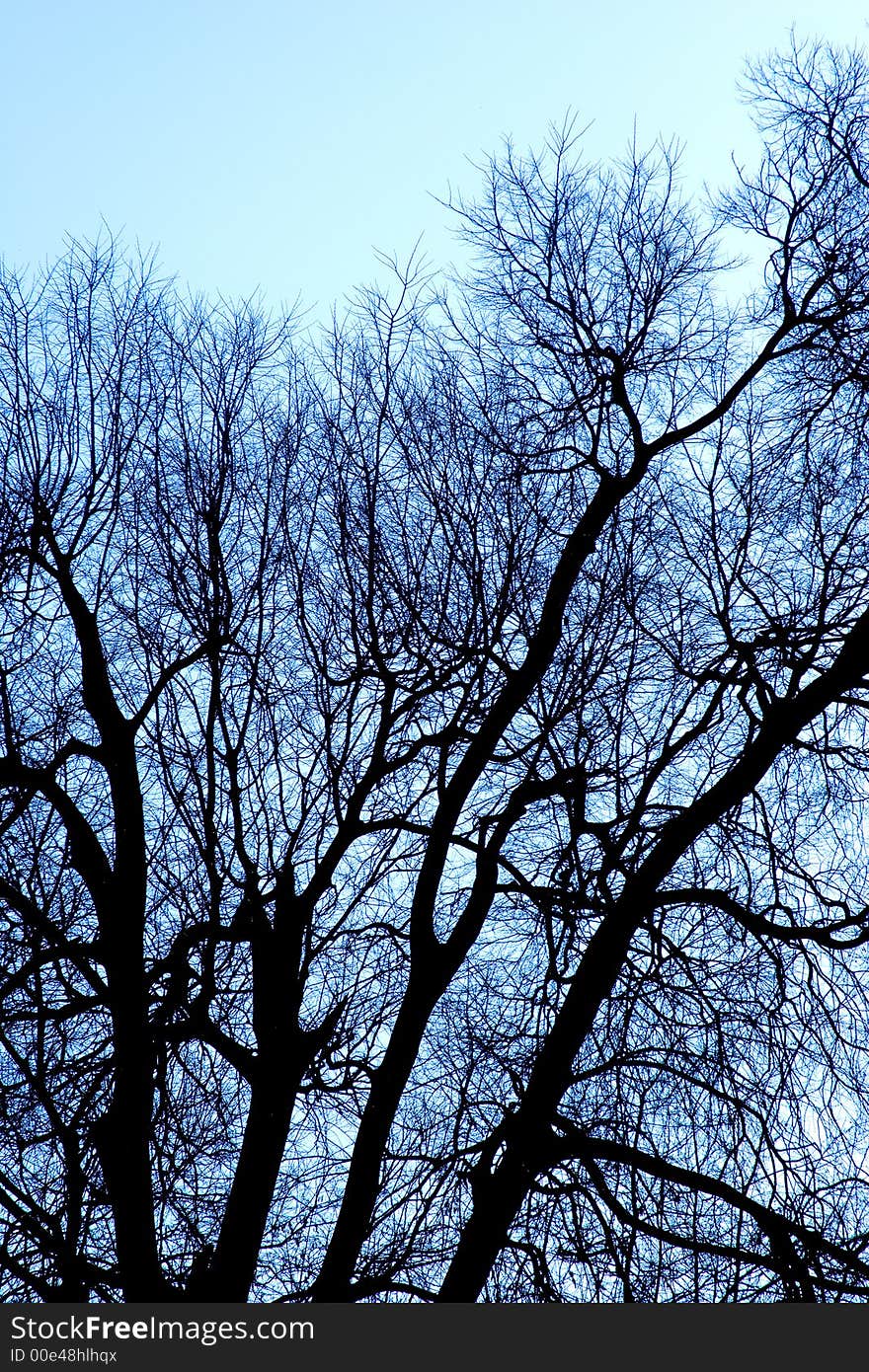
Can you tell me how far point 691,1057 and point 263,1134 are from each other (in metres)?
1.92

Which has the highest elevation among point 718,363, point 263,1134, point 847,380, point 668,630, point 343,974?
point 718,363

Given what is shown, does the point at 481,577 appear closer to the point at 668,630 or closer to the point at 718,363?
the point at 668,630

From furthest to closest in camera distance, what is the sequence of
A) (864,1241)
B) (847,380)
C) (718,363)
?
(718,363), (847,380), (864,1241)

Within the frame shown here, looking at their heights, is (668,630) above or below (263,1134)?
above

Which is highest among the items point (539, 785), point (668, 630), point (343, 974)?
point (668, 630)

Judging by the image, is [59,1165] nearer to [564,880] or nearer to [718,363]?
[564,880]

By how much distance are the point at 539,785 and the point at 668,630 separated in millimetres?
1102

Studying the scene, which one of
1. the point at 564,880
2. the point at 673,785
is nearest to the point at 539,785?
the point at 564,880

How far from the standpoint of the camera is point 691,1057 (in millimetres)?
4789
